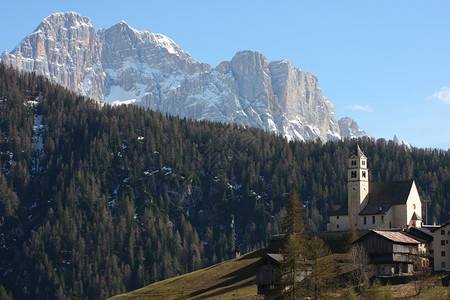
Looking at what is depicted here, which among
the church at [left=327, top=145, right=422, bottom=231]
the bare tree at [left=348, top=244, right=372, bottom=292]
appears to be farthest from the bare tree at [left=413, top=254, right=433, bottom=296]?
the church at [left=327, top=145, right=422, bottom=231]

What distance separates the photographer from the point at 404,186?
15050cm

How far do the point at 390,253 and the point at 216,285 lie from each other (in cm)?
3135

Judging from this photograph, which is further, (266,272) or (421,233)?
(421,233)

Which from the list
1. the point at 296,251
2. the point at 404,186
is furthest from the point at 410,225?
the point at 296,251

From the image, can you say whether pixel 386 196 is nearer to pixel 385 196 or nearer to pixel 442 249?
pixel 385 196

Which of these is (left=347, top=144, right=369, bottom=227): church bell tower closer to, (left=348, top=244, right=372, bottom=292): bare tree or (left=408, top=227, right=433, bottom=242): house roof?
(left=408, top=227, right=433, bottom=242): house roof

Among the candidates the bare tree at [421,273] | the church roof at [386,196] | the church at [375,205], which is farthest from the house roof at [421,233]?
the church roof at [386,196]

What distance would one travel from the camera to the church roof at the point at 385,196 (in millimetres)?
148875

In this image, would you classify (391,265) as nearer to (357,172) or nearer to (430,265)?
(430,265)

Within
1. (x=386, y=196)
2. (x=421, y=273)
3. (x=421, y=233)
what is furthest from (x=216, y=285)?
(x=421, y=273)

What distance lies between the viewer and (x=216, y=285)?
5399 inches

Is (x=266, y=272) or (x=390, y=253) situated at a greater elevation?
(x=390, y=253)

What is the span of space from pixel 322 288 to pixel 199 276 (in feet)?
159

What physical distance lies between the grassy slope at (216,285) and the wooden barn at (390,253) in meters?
18.8
